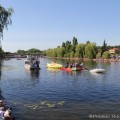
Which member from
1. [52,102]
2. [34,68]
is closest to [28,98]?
[52,102]

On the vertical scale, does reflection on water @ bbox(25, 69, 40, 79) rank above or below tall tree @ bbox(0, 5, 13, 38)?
below

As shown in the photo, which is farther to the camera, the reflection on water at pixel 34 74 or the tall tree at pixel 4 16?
the reflection on water at pixel 34 74

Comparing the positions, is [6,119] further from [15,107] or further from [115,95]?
→ [115,95]

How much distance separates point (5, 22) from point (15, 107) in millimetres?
15953

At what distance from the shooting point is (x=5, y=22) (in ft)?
149

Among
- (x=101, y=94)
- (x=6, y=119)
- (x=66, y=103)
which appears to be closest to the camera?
(x=6, y=119)

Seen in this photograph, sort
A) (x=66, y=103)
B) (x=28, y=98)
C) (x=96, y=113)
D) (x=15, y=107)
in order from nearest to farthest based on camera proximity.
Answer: (x=96, y=113) < (x=15, y=107) < (x=66, y=103) < (x=28, y=98)

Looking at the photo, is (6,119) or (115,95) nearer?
(6,119)

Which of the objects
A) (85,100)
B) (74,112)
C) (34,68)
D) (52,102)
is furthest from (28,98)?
(34,68)

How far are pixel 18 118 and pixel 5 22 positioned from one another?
1992 centimetres

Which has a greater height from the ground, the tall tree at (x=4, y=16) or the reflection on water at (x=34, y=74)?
the tall tree at (x=4, y=16)

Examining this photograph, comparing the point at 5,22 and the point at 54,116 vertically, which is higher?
the point at 5,22

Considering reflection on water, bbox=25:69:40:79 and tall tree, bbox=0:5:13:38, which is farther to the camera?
reflection on water, bbox=25:69:40:79

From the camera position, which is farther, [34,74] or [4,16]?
[34,74]
